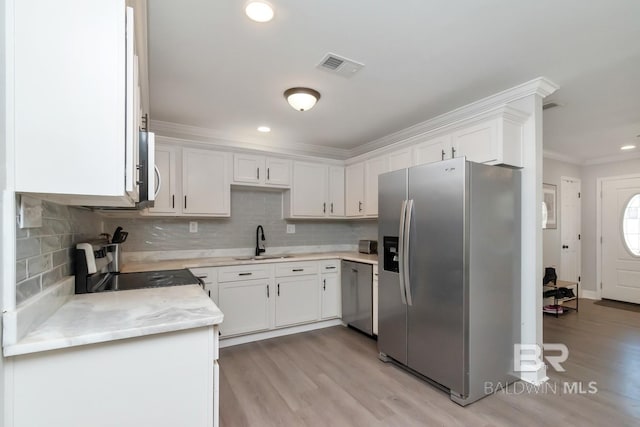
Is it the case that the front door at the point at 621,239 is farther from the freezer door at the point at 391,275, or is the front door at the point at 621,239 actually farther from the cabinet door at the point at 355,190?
the freezer door at the point at 391,275

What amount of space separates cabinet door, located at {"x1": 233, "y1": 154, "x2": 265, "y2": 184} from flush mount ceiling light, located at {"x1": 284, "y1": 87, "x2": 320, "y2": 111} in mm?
1199

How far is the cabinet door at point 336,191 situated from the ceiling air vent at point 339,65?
1.99 meters

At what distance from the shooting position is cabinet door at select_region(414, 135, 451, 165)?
2.88 metres

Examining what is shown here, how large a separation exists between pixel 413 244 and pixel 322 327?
1.89m

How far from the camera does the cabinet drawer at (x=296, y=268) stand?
351 cm

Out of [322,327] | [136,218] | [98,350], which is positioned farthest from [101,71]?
[322,327]

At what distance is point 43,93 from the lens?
1.02 meters

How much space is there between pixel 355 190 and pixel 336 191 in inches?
11.7

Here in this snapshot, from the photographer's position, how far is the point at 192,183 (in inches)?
134

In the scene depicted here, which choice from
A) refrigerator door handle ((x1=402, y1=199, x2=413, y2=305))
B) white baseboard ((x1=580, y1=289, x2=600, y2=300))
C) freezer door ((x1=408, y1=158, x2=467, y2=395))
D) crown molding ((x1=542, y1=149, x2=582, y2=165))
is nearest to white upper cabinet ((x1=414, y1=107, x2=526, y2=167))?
freezer door ((x1=408, y1=158, x2=467, y2=395))

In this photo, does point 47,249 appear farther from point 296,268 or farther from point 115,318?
point 296,268

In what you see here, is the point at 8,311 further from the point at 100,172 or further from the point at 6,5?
the point at 6,5

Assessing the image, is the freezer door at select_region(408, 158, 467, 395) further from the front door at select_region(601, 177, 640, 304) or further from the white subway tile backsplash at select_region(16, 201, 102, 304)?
the front door at select_region(601, 177, 640, 304)

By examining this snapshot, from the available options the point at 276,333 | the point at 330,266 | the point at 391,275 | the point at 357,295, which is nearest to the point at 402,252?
the point at 391,275
